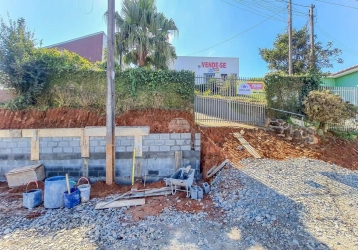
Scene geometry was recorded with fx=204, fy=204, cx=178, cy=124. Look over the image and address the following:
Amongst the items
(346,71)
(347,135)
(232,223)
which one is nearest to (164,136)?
(232,223)

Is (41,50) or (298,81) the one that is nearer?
(41,50)

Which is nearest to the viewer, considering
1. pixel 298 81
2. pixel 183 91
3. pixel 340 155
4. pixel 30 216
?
pixel 30 216

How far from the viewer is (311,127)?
274 inches

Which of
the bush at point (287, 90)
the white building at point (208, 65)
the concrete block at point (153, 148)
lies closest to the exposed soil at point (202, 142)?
the concrete block at point (153, 148)

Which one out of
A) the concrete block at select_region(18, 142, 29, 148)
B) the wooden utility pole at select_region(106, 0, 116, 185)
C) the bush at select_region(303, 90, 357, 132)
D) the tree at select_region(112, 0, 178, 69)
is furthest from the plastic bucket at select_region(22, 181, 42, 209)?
the bush at select_region(303, 90, 357, 132)

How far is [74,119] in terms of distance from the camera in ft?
19.8

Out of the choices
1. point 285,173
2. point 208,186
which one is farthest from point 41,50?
point 285,173

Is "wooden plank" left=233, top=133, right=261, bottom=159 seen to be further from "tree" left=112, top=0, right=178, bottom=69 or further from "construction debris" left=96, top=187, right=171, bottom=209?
"tree" left=112, top=0, right=178, bottom=69

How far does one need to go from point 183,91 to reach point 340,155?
523 cm

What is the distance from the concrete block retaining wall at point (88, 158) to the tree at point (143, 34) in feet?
13.8

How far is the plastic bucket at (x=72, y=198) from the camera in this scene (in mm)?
4289

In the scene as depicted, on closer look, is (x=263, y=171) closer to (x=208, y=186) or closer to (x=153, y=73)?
(x=208, y=186)

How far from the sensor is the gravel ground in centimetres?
304

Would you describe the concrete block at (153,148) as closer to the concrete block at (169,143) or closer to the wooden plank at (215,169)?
the concrete block at (169,143)
